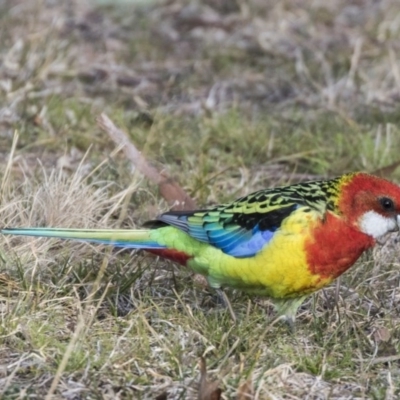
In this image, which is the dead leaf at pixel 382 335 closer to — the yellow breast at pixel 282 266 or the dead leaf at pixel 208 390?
the yellow breast at pixel 282 266

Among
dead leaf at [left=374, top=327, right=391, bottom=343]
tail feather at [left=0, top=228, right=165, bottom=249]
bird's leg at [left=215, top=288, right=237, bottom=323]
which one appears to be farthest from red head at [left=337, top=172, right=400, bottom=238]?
tail feather at [left=0, top=228, right=165, bottom=249]

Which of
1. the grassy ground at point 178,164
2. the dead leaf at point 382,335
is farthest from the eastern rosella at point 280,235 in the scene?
the dead leaf at point 382,335

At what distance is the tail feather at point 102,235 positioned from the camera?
401 cm

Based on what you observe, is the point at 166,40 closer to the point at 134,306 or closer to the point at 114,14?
the point at 114,14

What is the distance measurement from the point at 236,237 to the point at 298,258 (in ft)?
1.04

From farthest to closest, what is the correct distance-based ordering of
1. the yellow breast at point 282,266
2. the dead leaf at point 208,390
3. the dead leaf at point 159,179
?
Answer: 1. the dead leaf at point 159,179
2. the yellow breast at point 282,266
3. the dead leaf at point 208,390

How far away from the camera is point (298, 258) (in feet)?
12.6

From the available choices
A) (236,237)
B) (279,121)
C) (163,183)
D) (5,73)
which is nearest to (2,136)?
→ (5,73)

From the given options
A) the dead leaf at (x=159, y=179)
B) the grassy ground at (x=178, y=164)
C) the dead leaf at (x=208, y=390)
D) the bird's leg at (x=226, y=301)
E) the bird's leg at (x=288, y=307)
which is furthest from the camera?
the dead leaf at (x=159, y=179)

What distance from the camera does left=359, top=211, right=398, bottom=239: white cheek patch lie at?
3971mm

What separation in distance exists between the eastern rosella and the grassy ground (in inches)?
6.2

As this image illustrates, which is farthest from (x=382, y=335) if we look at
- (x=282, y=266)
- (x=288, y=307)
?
(x=282, y=266)

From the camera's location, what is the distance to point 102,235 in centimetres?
409

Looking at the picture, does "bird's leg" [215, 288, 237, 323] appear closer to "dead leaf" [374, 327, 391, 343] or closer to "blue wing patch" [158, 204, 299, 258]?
"blue wing patch" [158, 204, 299, 258]
